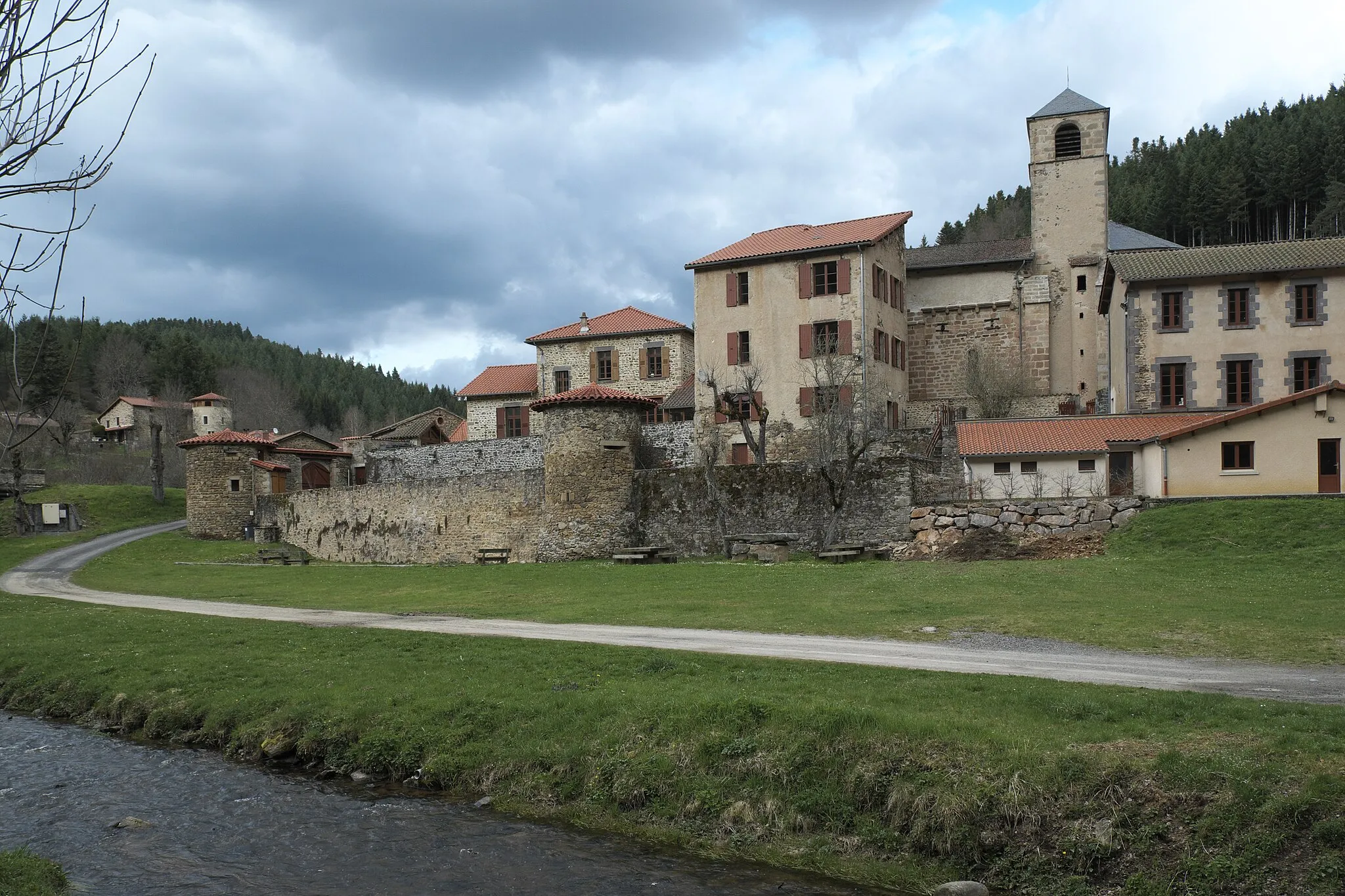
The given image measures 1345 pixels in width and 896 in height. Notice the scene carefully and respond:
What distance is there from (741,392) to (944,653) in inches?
1313

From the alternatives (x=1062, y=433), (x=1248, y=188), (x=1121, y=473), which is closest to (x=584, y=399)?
(x=1062, y=433)

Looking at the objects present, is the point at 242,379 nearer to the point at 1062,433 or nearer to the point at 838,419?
the point at 838,419

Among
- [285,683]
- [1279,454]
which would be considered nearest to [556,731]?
[285,683]

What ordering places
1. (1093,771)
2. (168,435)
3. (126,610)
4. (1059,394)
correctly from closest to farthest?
(1093,771)
(126,610)
(1059,394)
(168,435)

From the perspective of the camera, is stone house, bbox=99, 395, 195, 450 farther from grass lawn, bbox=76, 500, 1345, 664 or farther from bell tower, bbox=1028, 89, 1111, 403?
bell tower, bbox=1028, 89, 1111, 403

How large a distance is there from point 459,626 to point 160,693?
550 cm

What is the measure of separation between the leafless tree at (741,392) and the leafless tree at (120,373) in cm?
7822

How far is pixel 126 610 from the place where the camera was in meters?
23.6

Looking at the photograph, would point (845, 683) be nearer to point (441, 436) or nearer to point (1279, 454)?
point (1279, 454)

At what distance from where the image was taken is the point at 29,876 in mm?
8516

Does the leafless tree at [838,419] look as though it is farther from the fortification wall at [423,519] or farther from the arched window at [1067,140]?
the arched window at [1067,140]

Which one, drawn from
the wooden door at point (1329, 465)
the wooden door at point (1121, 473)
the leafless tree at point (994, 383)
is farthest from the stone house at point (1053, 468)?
the leafless tree at point (994, 383)

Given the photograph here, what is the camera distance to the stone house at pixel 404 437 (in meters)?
61.2

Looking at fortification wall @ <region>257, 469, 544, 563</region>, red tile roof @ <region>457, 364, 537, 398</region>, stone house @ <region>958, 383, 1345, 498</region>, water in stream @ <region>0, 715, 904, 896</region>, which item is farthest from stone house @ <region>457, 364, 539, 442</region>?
water in stream @ <region>0, 715, 904, 896</region>
